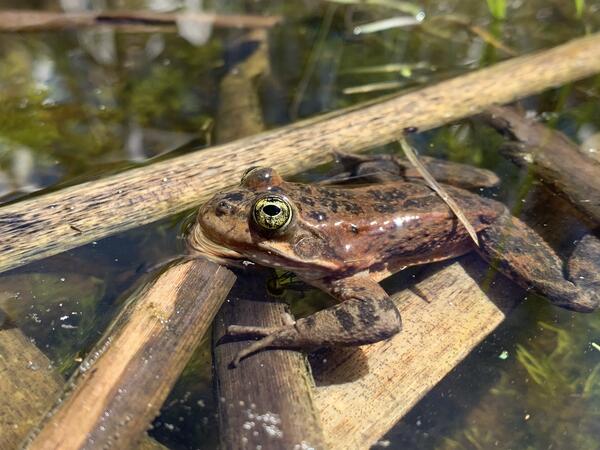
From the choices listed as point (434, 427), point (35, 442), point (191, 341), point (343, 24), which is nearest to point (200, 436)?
point (191, 341)

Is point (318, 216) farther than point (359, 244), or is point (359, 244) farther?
point (359, 244)

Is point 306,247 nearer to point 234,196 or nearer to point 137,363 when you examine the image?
point 234,196

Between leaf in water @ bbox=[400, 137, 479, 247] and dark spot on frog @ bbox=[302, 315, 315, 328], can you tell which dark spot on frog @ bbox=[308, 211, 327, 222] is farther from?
leaf in water @ bbox=[400, 137, 479, 247]

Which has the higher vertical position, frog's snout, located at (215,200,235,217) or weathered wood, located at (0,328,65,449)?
frog's snout, located at (215,200,235,217)

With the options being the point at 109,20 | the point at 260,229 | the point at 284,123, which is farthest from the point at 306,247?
the point at 109,20

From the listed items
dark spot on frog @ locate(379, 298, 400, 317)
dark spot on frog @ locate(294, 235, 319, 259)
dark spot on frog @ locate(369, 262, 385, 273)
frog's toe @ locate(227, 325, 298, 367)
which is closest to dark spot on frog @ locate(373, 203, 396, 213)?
dark spot on frog @ locate(369, 262, 385, 273)


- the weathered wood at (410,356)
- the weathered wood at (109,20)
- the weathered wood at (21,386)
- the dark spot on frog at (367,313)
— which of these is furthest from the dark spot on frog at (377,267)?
the weathered wood at (109,20)
